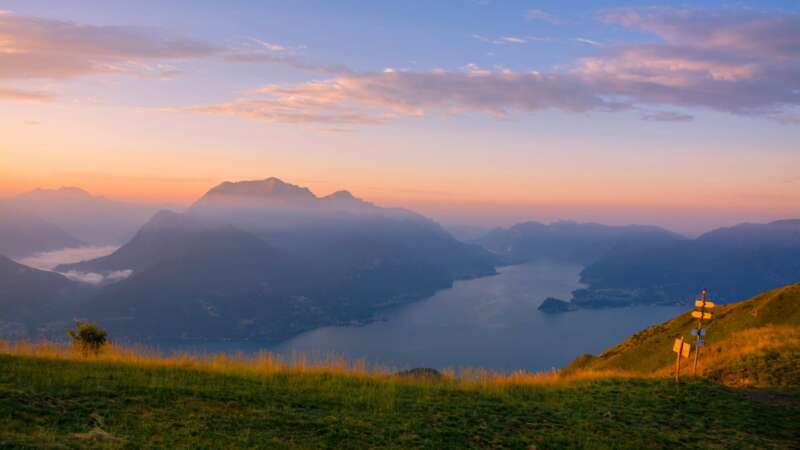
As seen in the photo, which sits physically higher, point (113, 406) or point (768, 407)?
point (113, 406)

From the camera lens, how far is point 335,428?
38.9 ft

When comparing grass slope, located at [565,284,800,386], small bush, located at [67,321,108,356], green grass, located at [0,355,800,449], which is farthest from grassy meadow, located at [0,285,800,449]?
small bush, located at [67,321,108,356]

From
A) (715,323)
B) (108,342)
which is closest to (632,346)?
(715,323)

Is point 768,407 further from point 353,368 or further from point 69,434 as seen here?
point 69,434

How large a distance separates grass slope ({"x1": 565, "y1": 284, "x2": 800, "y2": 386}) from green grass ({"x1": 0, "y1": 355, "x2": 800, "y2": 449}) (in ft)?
15.6

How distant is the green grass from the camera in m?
10.6

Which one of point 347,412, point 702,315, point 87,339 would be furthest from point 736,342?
point 87,339

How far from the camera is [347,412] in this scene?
13375mm

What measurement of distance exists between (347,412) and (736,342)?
78.6 ft

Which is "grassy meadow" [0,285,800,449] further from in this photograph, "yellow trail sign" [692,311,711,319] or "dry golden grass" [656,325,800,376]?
"yellow trail sign" [692,311,711,319]

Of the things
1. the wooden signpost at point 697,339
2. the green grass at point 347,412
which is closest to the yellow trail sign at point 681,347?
the wooden signpost at point 697,339

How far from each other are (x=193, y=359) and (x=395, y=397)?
8776 mm

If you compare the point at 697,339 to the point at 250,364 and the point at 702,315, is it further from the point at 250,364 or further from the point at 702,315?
the point at 250,364

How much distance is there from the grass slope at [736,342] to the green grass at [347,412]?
475 cm
